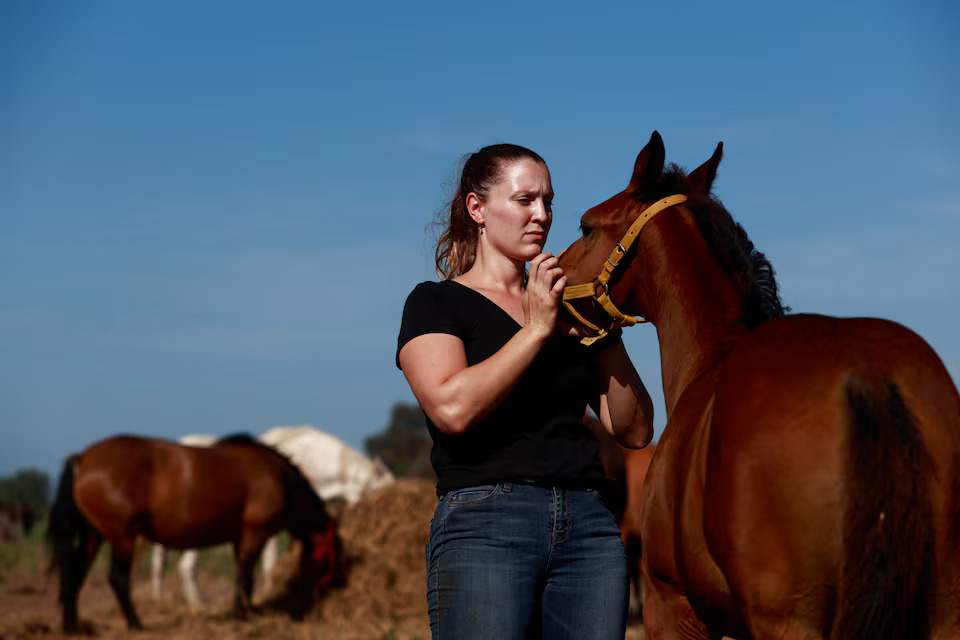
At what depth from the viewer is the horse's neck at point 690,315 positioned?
2939 mm

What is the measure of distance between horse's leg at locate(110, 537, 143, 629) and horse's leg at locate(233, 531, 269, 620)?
1034mm

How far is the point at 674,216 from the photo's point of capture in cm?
307

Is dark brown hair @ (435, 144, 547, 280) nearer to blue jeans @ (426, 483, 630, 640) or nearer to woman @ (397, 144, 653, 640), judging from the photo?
woman @ (397, 144, 653, 640)

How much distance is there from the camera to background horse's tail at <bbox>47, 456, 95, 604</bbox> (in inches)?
411

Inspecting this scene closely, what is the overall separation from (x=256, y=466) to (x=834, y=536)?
10387mm

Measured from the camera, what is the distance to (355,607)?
956cm

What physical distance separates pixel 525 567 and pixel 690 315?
3.72 ft

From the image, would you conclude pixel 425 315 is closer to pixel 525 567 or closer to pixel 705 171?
pixel 525 567

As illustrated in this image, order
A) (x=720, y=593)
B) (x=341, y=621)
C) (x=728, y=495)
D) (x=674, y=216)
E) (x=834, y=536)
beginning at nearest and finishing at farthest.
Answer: (x=834, y=536) → (x=728, y=495) → (x=720, y=593) → (x=674, y=216) → (x=341, y=621)

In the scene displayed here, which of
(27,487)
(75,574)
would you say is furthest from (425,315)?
(27,487)

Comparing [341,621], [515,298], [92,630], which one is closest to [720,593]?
[515,298]

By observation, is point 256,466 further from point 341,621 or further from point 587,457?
point 587,457

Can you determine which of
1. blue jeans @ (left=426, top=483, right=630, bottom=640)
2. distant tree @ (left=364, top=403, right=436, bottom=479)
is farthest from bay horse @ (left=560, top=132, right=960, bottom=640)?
distant tree @ (left=364, top=403, right=436, bottom=479)

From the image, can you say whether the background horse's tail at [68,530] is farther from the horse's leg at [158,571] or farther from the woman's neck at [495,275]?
the woman's neck at [495,275]
